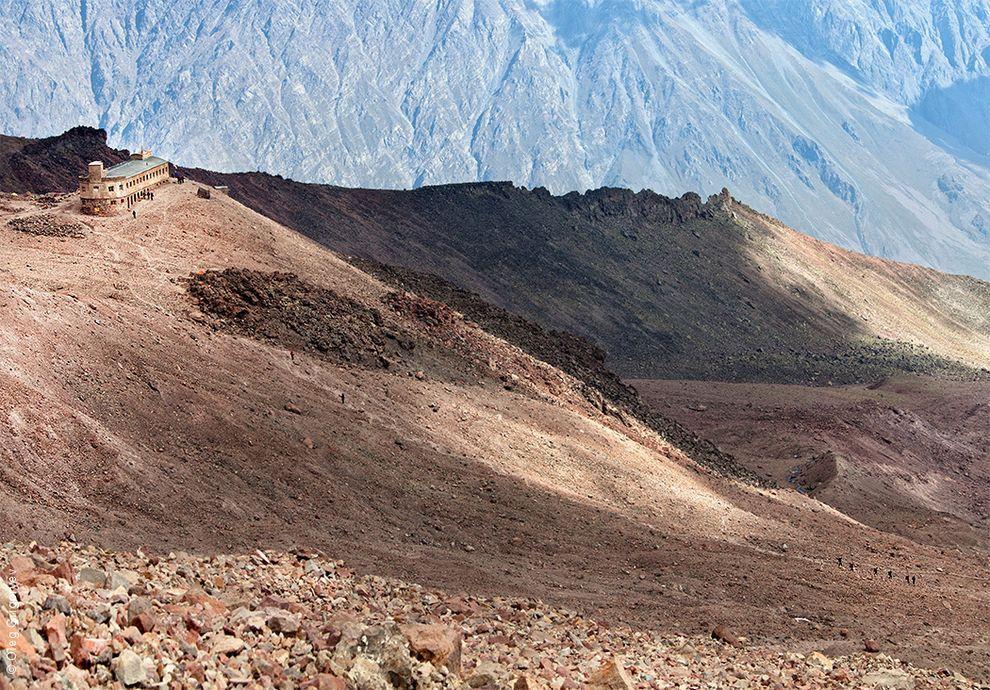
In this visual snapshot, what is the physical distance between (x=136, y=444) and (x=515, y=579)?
28.0 feet

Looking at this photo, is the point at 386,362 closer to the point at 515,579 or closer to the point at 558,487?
the point at 558,487

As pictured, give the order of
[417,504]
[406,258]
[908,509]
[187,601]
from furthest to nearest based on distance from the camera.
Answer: [406,258] → [908,509] → [417,504] → [187,601]

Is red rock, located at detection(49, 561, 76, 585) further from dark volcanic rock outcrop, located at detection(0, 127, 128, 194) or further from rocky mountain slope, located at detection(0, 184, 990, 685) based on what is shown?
dark volcanic rock outcrop, located at detection(0, 127, 128, 194)

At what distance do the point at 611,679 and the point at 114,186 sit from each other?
27.8 meters

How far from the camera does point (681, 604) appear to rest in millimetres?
29906

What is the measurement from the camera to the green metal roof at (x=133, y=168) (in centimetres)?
4378

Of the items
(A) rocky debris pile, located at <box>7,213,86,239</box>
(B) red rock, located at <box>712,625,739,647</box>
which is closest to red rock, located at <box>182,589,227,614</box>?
(B) red rock, located at <box>712,625,739,647</box>

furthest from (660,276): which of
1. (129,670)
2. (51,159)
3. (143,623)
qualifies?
(129,670)

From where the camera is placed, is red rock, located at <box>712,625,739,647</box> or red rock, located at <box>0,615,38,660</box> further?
red rock, located at <box>712,625,739,647</box>

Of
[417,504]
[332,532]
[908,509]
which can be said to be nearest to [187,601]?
[332,532]

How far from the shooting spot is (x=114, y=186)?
1671 inches

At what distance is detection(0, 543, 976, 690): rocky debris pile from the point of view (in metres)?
15.9

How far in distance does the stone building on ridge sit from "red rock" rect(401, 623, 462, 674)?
26189 millimetres

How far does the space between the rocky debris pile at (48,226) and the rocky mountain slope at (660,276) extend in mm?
34844
